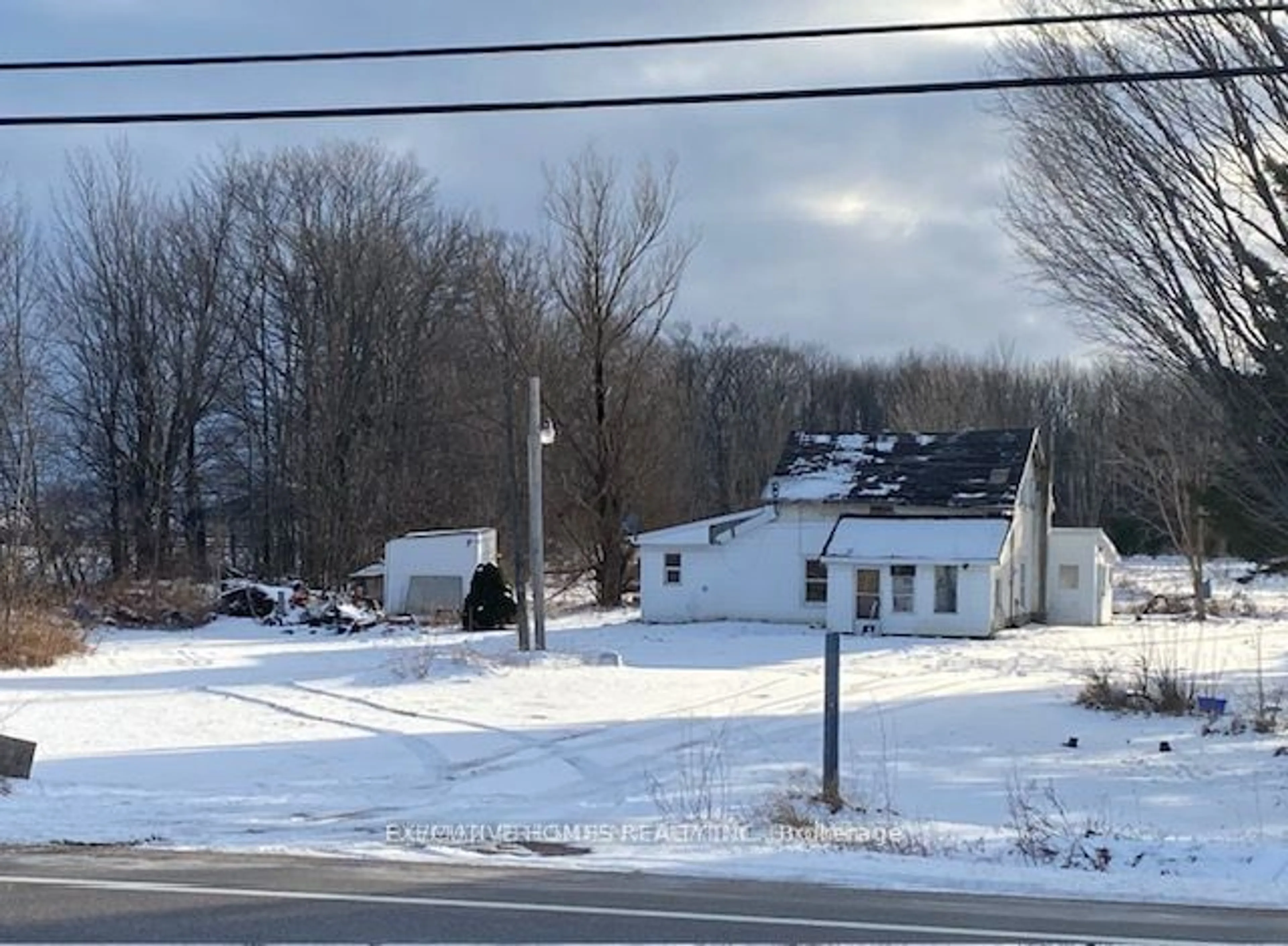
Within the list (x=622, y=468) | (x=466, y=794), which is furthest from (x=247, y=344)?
(x=466, y=794)

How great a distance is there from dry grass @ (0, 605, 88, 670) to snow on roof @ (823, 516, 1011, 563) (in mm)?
20739

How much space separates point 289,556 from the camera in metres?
62.2

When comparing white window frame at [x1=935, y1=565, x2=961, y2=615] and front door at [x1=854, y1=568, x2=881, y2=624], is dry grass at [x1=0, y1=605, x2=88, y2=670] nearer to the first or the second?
front door at [x1=854, y1=568, x2=881, y2=624]

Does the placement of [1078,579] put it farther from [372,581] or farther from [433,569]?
[372,581]

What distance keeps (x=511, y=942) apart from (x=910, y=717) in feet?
51.5

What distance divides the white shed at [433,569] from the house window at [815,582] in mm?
9967

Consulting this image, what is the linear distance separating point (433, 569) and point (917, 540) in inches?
594

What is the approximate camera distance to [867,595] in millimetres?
42375

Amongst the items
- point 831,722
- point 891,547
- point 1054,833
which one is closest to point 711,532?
point 891,547

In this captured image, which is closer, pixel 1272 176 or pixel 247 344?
pixel 1272 176

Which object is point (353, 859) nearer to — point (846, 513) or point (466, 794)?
point (466, 794)

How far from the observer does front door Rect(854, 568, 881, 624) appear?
138 ft

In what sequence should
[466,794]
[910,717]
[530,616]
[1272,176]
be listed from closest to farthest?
[466,794], [1272,176], [910,717], [530,616]

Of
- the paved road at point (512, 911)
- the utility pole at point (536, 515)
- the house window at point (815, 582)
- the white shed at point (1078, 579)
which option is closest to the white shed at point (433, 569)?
the house window at point (815, 582)
